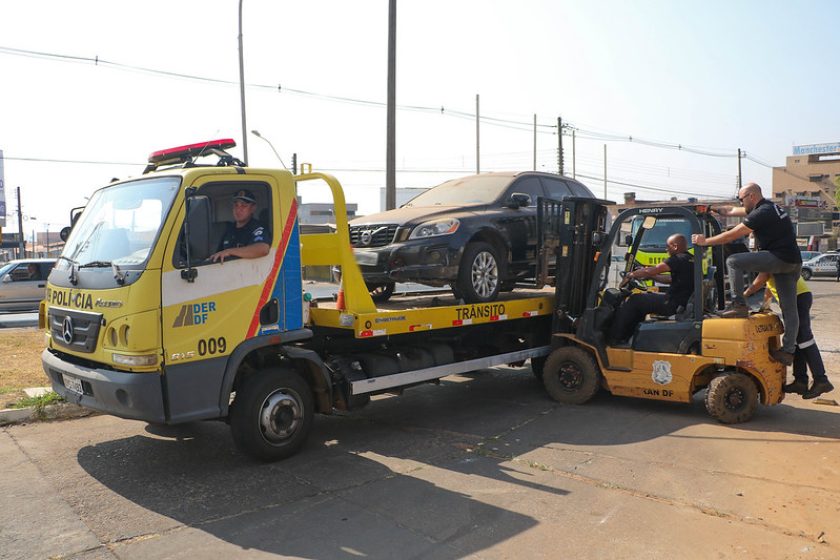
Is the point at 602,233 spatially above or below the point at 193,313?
above

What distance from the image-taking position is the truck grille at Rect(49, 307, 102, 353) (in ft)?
16.4

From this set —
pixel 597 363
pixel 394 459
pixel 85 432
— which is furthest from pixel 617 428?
pixel 85 432

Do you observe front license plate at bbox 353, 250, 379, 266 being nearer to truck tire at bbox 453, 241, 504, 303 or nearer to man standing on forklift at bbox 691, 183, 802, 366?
truck tire at bbox 453, 241, 504, 303

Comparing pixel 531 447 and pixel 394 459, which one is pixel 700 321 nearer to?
pixel 531 447

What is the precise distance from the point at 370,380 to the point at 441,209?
→ 232 centimetres

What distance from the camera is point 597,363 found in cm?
770

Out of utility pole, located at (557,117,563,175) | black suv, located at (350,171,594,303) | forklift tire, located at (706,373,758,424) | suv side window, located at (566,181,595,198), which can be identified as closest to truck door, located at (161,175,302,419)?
black suv, located at (350,171,594,303)

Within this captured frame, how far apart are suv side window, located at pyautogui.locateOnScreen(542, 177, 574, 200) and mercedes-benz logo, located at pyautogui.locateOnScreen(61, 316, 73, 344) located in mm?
5996

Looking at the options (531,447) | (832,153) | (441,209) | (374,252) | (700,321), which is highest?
(832,153)

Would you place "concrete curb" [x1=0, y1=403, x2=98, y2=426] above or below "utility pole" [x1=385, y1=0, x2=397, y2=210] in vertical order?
below

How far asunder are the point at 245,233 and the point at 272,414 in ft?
4.93

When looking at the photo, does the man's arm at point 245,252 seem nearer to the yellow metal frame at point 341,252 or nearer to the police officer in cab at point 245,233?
the police officer in cab at point 245,233

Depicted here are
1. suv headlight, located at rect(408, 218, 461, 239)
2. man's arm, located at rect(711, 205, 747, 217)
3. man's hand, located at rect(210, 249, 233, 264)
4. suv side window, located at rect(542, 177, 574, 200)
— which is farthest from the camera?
suv side window, located at rect(542, 177, 574, 200)

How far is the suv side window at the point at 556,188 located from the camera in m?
→ 8.98
